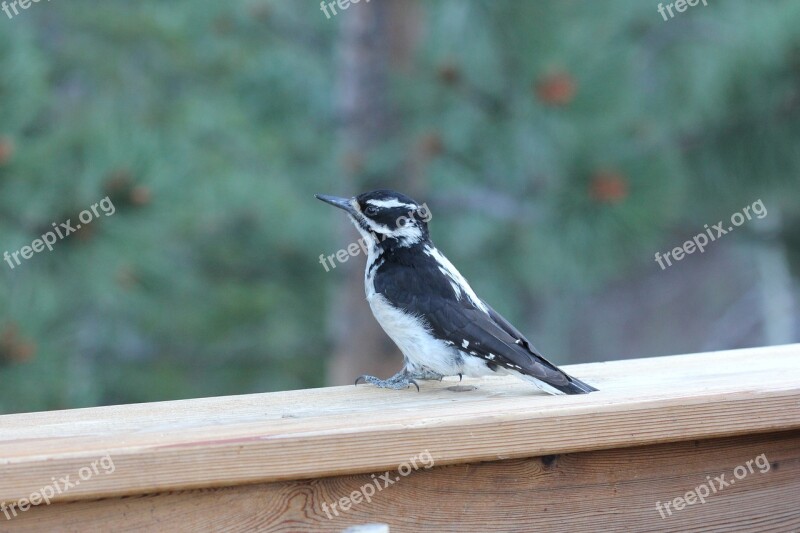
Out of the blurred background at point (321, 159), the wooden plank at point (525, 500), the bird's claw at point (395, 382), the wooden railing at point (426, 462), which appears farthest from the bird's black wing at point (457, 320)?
the blurred background at point (321, 159)

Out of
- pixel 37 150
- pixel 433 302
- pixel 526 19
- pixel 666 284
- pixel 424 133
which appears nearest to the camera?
pixel 433 302

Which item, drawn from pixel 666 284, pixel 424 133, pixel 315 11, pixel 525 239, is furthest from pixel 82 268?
pixel 666 284

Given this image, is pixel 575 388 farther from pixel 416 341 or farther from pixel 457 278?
pixel 457 278

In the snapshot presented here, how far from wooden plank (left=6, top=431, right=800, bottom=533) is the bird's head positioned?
140 centimetres

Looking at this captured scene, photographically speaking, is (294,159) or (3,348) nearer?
(3,348)

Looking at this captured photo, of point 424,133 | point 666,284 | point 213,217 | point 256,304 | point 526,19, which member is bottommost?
point 666,284

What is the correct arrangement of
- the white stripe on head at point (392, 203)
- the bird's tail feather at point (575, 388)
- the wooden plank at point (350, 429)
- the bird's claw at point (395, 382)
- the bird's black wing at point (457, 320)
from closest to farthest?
the wooden plank at point (350, 429)
the bird's tail feather at point (575, 388)
the bird's black wing at point (457, 320)
the bird's claw at point (395, 382)
the white stripe on head at point (392, 203)

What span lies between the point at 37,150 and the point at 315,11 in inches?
177

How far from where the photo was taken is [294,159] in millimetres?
8406

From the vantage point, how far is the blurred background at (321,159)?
16.5 feet

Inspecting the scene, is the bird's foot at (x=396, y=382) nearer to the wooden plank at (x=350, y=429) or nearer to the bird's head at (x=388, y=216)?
the wooden plank at (x=350, y=429)

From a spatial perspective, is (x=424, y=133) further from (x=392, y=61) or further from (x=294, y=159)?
(x=294, y=159)

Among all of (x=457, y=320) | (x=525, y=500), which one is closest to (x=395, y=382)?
(x=457, y=320)

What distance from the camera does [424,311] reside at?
311cm
